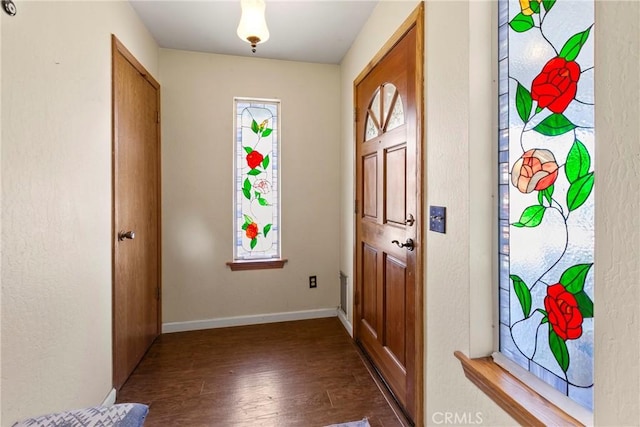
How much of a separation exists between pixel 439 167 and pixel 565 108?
504 millimetres

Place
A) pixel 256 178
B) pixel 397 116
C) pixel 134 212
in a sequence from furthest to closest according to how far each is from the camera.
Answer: pixel 256 178 < pixel 134 212 < pixel 397 116

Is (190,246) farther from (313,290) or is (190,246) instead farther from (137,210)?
(313,290)

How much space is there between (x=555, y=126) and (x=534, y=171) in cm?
14

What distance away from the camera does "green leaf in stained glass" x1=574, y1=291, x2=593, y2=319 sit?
2.68 feet

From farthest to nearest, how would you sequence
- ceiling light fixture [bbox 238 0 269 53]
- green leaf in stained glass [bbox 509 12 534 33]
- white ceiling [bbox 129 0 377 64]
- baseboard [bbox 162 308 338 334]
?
baseboard [bbox 162 308 338 334]
white ceiling [bbox 129 0 377 64]
ceiling light fixture [bbox 238 0 269 53]
green leaf in stained glass [bbox 509 12 534 33]

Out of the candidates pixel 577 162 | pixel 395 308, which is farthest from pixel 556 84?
pixel 395 308

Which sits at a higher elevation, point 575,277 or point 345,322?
point 575,277

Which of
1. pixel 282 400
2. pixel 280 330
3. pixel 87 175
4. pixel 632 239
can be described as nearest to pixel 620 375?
pixel 632 239

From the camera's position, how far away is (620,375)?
61 centimetres

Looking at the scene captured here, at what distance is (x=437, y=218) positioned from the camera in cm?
135

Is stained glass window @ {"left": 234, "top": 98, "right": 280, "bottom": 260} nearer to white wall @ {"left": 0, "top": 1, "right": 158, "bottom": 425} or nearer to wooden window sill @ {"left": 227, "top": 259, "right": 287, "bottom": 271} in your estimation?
wooden window sill @ {"left": 227, "top": 259, "right": 287, "bottom": 271}

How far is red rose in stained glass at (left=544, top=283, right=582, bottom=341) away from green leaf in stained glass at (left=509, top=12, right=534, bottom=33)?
2.72 ft

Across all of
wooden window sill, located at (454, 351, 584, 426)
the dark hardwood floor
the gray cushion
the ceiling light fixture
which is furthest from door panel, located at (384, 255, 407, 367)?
the ceiling light fixture

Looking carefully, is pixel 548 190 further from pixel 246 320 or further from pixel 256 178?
pixel 246 320
